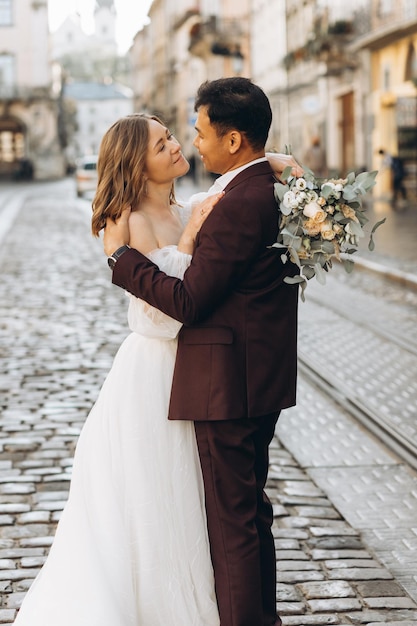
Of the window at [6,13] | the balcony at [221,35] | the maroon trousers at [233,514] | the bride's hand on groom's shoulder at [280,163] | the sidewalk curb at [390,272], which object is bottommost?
the sidewalk curb at [390,272]

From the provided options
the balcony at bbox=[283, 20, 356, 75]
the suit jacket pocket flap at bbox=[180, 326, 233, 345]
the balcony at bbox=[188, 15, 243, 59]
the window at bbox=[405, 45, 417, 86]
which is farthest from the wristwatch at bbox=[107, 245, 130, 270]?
the balcony at bbox=[188, 15, 243, 59]

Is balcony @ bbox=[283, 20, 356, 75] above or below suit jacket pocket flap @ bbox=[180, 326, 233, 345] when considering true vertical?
above

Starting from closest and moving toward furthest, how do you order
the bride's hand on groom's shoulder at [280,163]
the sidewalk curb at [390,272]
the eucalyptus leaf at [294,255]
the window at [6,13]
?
the eucalyptus leaf at [294,255] → the bride's hand on groom's shoulder at [280,163] → the sidewalk curb at [390,272] → the window at [6,13]

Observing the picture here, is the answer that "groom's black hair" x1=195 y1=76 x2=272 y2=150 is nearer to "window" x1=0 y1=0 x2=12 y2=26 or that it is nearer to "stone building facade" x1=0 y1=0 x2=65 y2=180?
"stone building facade" x1=0 y1=0 x2=65 y2=180

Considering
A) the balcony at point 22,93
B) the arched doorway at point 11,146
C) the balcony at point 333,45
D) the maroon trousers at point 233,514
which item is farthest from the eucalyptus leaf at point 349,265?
the arched doorway at point 11,146

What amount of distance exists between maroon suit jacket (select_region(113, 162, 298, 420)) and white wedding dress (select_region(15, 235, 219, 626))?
0.29 feet

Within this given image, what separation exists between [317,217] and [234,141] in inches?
12.4

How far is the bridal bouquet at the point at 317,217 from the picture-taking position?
3.12 metres

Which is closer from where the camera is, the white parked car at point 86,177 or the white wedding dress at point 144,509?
the white wedding dress at point 144,509

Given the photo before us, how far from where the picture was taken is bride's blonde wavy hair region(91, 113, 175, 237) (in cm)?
326

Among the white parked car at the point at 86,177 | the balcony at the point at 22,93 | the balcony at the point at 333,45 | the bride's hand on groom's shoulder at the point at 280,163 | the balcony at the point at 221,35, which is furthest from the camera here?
the balcony at the point at 22,93

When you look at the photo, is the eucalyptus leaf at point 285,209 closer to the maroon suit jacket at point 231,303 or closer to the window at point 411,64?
the maroon suit jacket at point 231,303

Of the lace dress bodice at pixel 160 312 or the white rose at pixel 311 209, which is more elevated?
the white rose at pixel 311 209

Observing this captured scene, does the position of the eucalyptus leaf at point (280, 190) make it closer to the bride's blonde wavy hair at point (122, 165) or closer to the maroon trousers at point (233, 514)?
the bride's blonde wavy hair at point (122, 165)
